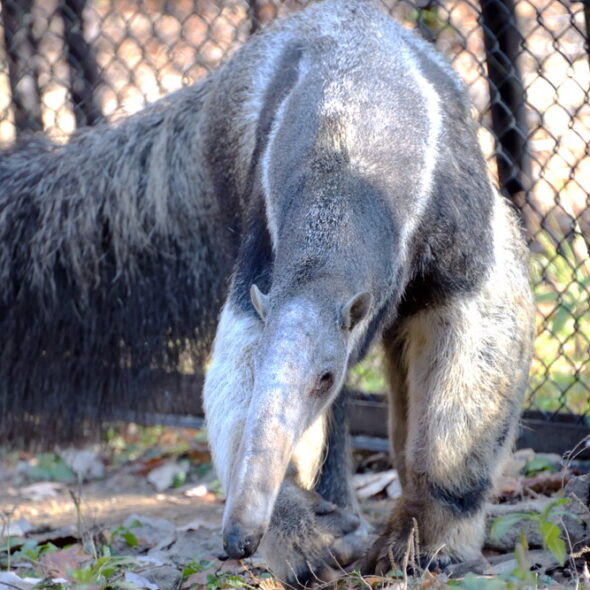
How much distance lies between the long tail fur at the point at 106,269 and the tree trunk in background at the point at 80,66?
1.68 m

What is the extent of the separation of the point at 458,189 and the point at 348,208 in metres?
0.62

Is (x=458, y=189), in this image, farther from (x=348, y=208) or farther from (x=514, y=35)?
(x=514, y=35)

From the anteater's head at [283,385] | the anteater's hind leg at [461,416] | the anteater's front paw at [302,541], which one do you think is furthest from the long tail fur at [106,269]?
the anteater's head at [283,385]

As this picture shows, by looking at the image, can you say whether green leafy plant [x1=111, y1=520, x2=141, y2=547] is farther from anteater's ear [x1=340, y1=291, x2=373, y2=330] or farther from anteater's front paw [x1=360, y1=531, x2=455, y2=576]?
anteater's ear [x1=340, y1=291, x2=373, y2=330]

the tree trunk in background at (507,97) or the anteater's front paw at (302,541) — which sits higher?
the tree trunk in background at (507,97)

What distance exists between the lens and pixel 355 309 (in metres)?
3.06

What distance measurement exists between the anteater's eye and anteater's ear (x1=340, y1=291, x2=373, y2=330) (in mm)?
167

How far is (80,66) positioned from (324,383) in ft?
16.3

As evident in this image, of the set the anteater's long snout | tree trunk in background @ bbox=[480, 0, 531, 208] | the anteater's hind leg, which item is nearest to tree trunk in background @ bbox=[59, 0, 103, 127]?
tree trunk in background @ bbox=[480, 0, 531, 208]

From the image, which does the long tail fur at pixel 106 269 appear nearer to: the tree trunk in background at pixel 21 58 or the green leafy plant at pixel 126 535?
the green leafy plant at pixel 126 535

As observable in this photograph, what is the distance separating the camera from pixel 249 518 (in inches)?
101

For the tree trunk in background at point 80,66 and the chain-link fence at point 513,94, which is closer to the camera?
the chain-link fence at point 513,94

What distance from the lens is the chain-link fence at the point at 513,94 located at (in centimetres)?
566

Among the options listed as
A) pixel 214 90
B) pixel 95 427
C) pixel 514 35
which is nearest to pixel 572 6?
pixel 514 35
